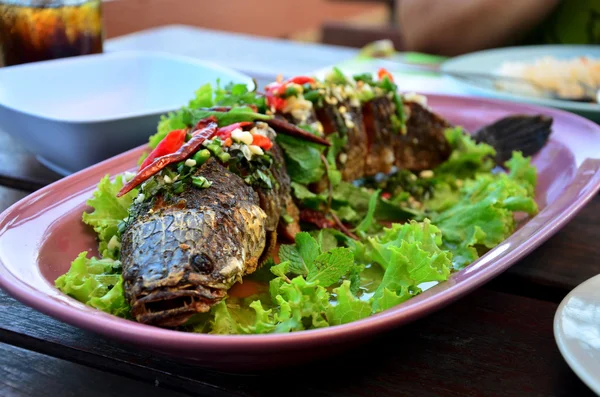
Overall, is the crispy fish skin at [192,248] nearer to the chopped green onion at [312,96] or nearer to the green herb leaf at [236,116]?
the green herb leaf at [236,116]

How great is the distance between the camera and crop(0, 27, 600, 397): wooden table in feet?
4.25

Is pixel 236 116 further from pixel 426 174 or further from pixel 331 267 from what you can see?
pixel 426 174

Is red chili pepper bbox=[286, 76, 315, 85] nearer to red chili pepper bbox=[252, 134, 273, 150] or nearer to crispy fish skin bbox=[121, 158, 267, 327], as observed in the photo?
red chili pepper bbox=[252, 134, 273, 150]

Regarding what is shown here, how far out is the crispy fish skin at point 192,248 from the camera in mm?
1275

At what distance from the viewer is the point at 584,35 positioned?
5.30 metres

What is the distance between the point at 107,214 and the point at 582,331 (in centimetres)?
115

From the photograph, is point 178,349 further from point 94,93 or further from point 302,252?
point 94,93

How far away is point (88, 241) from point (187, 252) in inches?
18.3

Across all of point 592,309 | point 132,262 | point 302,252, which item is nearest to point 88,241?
point 132,262

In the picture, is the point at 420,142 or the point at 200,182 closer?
the point at 200,182

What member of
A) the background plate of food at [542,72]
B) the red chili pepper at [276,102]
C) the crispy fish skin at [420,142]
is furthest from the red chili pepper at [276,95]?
the background plate of food at [542,72]

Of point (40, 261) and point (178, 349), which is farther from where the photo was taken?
point (40, 261)

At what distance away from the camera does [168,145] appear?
1.72m

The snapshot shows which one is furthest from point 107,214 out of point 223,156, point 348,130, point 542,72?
point 542,72
